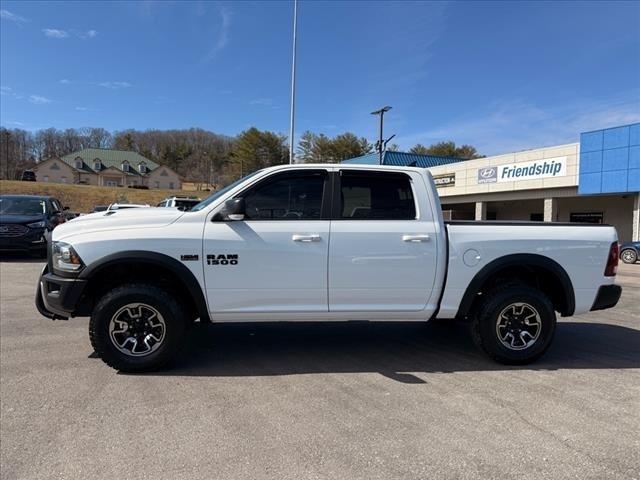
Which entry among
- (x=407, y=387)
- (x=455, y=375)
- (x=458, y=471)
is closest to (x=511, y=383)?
(x=455, y=375)

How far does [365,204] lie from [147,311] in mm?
2366

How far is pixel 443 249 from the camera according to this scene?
4.72m

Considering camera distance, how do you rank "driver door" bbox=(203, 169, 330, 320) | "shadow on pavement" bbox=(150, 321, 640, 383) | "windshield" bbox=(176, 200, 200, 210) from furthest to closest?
1. "windshield" bbox=(176, 200, 200, 210)
2. "shadow on pavement" bbox=(150, 321, 640, 383)
3. "driver door" bbox=(203, 169, 330, 320)

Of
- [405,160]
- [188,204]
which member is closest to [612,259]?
[188,204]

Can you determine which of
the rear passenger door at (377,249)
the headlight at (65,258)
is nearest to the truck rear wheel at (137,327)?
the headlight at (65,258)

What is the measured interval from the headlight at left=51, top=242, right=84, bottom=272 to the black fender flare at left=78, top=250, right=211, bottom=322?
4.6 inches

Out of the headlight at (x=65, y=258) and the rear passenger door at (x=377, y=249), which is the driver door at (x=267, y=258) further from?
the headlight at (x=65, y=258)

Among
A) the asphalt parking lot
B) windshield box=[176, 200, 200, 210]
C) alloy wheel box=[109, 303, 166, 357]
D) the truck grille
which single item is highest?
windshield box=[176, 200, 200, 210]

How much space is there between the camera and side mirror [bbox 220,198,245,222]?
172 inches

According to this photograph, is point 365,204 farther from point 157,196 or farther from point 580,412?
point 157,196

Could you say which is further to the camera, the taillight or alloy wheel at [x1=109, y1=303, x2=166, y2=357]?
the taillight

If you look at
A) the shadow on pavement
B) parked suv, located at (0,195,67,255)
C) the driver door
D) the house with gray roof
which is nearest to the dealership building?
the shadow on pavement

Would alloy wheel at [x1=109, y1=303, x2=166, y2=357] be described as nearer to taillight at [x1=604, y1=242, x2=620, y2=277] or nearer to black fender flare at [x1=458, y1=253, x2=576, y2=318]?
black fender flare at [x1=458, y1=253, x2=576, y2=318]

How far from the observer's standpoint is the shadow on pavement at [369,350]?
4770 millimetres
